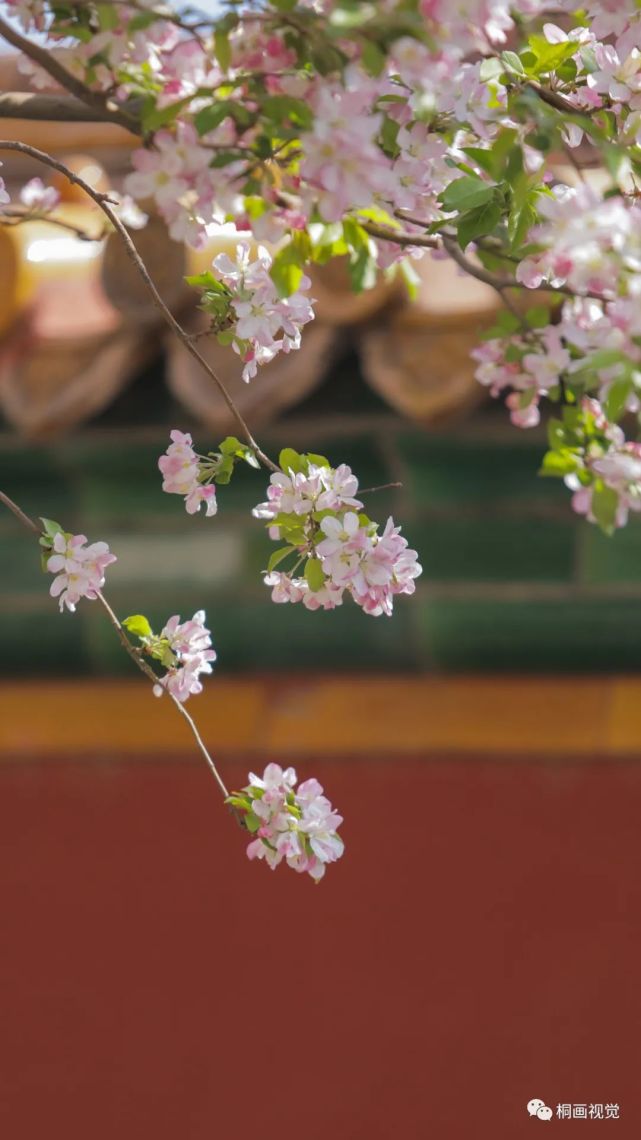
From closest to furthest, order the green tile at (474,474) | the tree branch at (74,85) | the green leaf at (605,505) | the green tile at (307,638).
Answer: the tree branch at (74,85) → the green leaf at (605,505) → the green tile at (474,474) → the green tile at (307,638)

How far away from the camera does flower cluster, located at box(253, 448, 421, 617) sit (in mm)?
1271

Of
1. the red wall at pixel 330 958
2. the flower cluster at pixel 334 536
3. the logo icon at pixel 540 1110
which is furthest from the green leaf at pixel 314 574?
the logo icon at pixel 540 1110

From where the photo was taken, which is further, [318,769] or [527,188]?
[318,769]

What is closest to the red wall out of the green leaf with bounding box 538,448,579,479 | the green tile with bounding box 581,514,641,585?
the green tile with bounding box 581,514,641,585

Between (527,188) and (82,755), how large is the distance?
60.0 inches

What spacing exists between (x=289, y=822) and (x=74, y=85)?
0.59 metres

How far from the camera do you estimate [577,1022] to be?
224 cm

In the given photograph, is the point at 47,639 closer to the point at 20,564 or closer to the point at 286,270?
the point at 20,564

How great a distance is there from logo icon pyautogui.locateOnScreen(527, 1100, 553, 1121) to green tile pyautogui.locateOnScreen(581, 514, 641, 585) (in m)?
0.70

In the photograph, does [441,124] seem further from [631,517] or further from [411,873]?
[411,873]

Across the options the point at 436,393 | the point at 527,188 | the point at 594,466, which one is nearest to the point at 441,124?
the point at 527,188

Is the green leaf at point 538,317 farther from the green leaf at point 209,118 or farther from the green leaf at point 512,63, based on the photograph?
the green leaf at point 209,118

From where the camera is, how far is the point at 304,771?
2.39m

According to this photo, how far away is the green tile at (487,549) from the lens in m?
2.25
